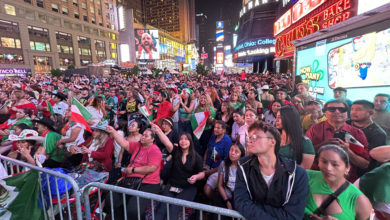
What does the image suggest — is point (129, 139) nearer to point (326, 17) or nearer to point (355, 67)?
point (355, 67)

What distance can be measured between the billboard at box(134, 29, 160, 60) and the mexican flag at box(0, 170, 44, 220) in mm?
49163

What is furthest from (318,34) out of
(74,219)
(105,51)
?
(105,51)

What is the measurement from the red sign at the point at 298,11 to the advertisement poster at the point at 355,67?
3025 mm

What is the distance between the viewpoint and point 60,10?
50.3m

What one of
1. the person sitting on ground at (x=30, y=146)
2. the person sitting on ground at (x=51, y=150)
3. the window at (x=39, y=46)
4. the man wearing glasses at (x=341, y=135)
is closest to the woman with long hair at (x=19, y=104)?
the person sitting on ground at (x=51, y=150)

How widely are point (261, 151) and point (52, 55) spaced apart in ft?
191

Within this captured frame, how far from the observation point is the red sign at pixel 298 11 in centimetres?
1058

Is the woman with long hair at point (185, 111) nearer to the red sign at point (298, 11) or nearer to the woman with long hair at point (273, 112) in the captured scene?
the woman with long hair at point (273, 112)

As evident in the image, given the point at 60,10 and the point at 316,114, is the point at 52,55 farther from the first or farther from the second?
the point at 316,114

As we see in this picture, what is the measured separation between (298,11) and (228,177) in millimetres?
13648

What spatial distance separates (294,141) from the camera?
113 inches

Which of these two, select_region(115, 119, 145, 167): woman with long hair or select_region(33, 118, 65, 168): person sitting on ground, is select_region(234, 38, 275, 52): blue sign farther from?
select_region(33, 118, 65, 168): person sitting on ground

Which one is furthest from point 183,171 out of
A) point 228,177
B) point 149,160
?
point 228,177

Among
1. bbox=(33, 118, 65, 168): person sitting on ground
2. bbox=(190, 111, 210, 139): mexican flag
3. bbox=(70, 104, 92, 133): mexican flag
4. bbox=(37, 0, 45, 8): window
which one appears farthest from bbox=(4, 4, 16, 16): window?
bbox=(190, 111, 210, 139): mexican flag
